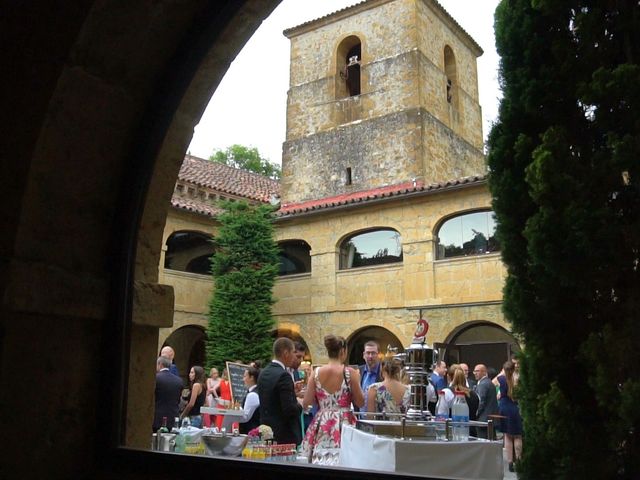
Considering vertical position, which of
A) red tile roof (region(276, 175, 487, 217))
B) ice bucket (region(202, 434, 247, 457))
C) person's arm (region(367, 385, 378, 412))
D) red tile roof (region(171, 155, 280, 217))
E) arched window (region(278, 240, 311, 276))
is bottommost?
ice bucket (region(202, 434, 247, 457))

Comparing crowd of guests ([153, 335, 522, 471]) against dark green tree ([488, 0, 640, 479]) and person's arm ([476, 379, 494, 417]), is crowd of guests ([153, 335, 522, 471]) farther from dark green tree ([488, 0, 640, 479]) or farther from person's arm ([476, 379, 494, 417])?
person's arm ([476, 379, 494, 417])

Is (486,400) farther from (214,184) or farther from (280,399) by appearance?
(214,184)

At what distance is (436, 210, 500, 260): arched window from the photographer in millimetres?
15452

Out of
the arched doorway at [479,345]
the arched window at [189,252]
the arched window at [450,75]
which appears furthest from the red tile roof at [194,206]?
the arched window at [450,75]

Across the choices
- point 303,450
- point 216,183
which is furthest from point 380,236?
point 303,450

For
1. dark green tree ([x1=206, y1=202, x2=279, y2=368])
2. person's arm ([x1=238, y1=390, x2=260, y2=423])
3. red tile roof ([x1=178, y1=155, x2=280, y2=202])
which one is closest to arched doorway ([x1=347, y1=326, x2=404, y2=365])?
dark green tree ([x1=206, y1=202, x2=279, y2=368])

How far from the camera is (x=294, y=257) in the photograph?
61.9 feet

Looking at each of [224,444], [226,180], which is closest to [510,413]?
[224,444]

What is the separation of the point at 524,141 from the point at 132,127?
220 centimetres

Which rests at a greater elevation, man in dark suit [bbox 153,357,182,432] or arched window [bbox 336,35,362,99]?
arched window [bbox 336,35,362,99]

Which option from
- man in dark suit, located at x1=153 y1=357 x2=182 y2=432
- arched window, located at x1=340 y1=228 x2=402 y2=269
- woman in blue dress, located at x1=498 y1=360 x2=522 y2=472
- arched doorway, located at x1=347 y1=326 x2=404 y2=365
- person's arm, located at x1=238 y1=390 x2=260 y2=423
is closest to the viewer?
man in dark suit, located at x1=153 y1=357 x2=182 y2=432

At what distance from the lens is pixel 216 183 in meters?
22.0

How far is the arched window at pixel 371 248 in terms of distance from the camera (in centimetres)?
1686

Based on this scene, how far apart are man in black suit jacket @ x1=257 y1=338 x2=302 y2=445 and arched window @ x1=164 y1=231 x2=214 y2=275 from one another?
12917 mm
